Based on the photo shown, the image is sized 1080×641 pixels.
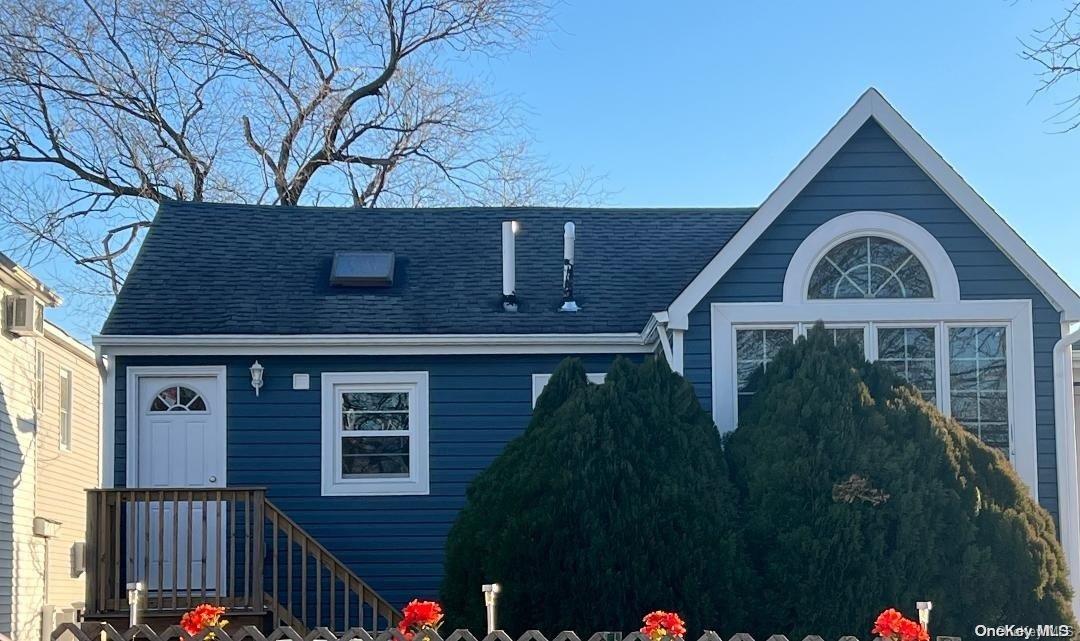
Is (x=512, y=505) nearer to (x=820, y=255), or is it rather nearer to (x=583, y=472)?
(x=583, y=472)

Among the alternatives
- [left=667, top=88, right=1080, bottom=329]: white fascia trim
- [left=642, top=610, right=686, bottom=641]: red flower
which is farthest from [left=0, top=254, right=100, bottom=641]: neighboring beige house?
[left=642, top=610, right=686, bottom=641]: red flower

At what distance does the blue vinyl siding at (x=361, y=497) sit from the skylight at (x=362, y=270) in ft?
3.35

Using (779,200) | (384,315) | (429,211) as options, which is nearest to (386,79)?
(429,211)

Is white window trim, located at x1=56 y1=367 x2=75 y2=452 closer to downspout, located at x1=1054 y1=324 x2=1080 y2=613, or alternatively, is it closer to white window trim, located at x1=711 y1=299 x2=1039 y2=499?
white window trim, located at x1=711 y1=299 x2=1039 y2=499

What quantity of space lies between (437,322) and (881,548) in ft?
17.4

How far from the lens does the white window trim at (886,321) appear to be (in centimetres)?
1176

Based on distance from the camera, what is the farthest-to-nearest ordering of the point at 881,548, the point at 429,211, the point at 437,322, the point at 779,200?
the point at 429,211
the point at 437,322
the point at 779,200
the point at 881,548

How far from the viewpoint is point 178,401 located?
44.3 ft

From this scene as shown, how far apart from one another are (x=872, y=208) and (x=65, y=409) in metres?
11.7

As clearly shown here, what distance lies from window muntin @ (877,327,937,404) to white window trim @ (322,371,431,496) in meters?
4.42

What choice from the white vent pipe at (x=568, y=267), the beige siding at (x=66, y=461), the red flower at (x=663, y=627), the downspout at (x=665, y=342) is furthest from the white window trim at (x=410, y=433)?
the red flower at (x=663, y=627)

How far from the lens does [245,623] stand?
38.8 feet

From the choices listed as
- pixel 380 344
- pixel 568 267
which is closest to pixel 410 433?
pixel 380 344

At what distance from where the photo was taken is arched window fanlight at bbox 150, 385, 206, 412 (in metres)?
13.5
